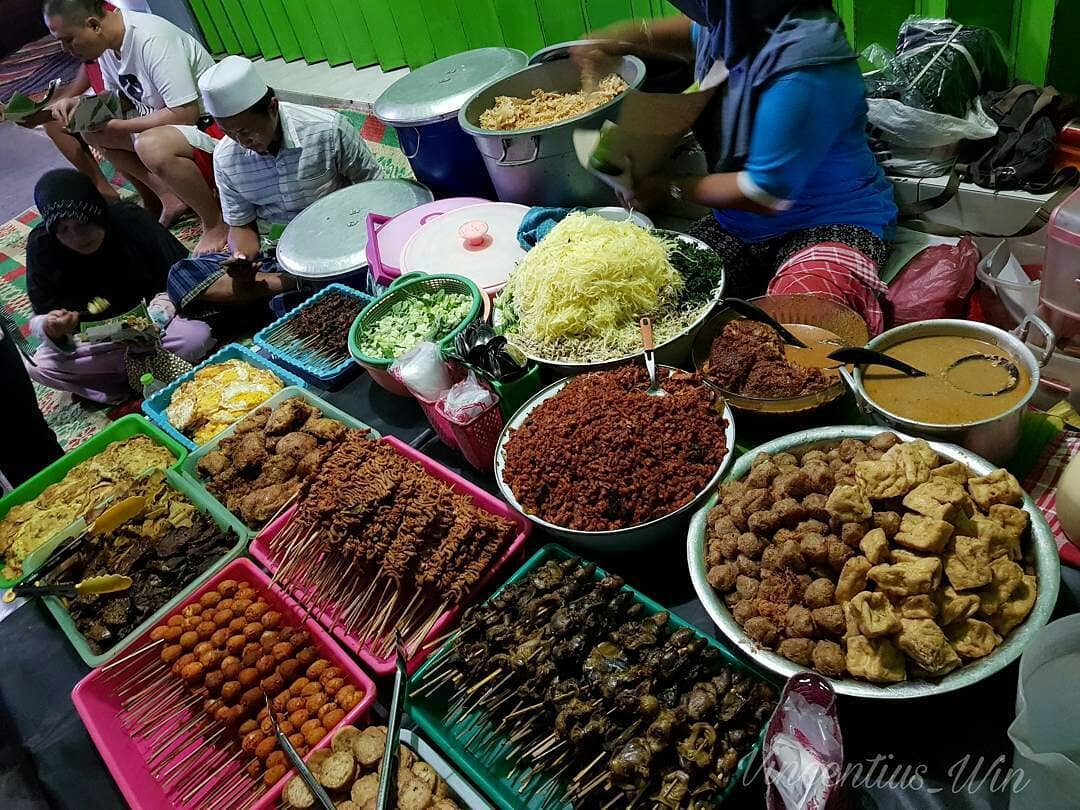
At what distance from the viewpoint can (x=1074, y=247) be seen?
2.16 meters

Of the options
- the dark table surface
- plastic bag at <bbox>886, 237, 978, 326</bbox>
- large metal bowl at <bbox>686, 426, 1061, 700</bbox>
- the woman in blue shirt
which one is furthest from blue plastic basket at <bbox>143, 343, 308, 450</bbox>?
plastic bag at <bbox>886, 237, 978, 326</bbox>

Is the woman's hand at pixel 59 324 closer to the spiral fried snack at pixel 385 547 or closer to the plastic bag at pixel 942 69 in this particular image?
the spiral fried snack at pixel 385 547

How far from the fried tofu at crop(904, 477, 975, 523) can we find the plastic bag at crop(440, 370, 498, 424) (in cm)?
137

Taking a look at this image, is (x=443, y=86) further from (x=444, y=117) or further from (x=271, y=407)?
(x=271, y=407)

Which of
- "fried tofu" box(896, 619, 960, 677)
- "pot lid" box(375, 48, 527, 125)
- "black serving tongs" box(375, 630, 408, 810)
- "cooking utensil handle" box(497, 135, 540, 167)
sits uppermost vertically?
"pot lid" box(375, 48, 527, 125)

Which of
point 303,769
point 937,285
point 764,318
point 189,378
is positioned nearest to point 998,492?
point 764,318

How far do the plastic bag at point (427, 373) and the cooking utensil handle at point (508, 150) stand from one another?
130cm

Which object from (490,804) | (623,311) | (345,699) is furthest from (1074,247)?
(345,699)

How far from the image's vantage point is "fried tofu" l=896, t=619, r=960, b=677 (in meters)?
1.49

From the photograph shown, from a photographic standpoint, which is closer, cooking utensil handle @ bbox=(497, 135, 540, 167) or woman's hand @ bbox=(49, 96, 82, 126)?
cooking utensil handle @ bbox=(497, 135, 540, 167)

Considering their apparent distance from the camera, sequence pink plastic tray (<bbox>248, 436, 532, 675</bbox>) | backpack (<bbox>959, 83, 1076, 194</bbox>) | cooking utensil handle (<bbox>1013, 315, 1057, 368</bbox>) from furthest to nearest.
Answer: backpack (<bbox>959, 83, 1076, 194</bbox>) → pink plastic tray (<bbox>248, 436, 532, 675</bbox>) → cooking utensil handle (<bbox>1013, 315, 1057, 368</bbox>)

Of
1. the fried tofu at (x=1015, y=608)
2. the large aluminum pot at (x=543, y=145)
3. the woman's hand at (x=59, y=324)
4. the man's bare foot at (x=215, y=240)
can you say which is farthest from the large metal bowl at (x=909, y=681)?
the man's bare foot at (x=215, y=240)

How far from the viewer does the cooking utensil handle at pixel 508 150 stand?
340cm

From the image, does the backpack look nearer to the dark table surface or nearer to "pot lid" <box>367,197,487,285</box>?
the dark table surface
